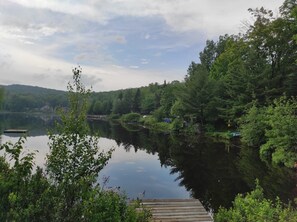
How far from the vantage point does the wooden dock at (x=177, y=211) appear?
32.6 ft

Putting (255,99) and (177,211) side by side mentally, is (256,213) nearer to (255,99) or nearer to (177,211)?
(177,211)

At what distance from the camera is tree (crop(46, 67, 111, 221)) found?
5.55m

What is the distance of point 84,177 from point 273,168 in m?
20.6

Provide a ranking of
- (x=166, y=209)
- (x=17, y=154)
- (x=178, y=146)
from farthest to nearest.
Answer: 1. (x=178, y=146)
2. (x=166, y=209)
3. (x=17, y=154)

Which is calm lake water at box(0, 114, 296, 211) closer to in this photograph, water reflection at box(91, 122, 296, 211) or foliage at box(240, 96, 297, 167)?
water reflection at box(91, 122, 296, 211)

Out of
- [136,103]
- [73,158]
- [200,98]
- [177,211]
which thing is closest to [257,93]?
[200,98]

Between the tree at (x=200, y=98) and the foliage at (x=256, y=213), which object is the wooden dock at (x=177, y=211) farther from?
the tree at (x=200, y=98)

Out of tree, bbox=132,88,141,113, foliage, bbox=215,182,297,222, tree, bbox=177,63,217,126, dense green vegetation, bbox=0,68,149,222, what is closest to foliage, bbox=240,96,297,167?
foliage, bbox=215,182,297,222

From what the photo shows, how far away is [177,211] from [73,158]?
5988 mm

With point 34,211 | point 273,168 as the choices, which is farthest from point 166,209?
point 273,168

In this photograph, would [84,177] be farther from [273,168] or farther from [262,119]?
[262,119]

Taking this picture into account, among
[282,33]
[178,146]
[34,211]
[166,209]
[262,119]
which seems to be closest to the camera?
[34,211]

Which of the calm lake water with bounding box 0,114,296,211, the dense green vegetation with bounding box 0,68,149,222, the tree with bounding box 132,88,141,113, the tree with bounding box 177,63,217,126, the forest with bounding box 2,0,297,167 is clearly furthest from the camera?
the tree with bounding box 132,88,141,113

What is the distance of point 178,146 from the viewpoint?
117 ft
